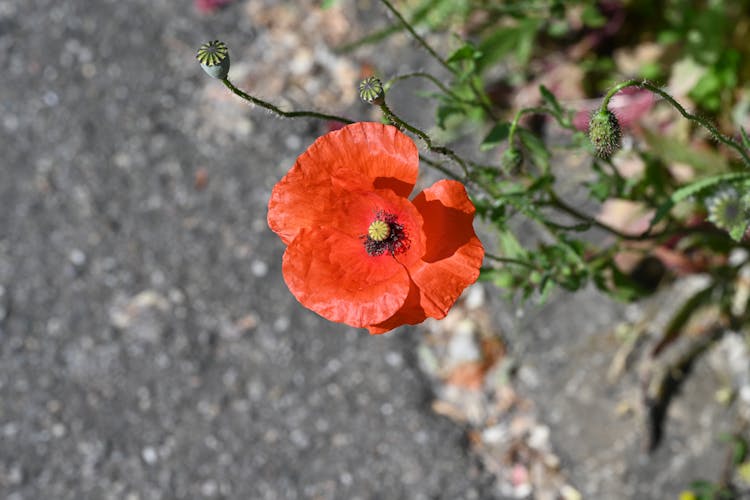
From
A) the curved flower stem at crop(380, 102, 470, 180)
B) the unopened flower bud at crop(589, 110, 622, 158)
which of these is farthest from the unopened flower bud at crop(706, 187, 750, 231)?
the curved flower stem at crop(380, 102, 470, 180)

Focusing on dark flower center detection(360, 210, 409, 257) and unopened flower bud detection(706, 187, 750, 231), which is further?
unopened flower bud detection(706, 187, 750, 231)

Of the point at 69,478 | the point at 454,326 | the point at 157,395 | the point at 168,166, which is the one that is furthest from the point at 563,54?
the point at 69,478

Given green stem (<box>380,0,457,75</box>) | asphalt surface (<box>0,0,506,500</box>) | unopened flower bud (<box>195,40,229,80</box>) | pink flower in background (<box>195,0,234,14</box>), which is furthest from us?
pink flower in background (<box>195,0,234,14</box>)

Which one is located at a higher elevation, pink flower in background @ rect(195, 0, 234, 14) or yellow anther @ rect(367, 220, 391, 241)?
pink flower in background @ rect(195, 0, 234, 14)

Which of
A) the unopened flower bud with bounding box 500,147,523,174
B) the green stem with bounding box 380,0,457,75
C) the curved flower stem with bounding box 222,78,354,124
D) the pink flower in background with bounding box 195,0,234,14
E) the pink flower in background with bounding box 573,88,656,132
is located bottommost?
the curved flower stem with bounding box 222,78,354,124

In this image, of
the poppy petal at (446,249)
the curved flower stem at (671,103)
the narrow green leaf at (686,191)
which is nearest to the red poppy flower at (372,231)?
the poppy petal at (446,249)

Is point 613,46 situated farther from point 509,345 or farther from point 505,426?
point 505,426

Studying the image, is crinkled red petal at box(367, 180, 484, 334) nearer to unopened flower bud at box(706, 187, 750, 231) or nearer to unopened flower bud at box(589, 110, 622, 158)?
unopened flower bud at box(589, 110, 622, 158)
